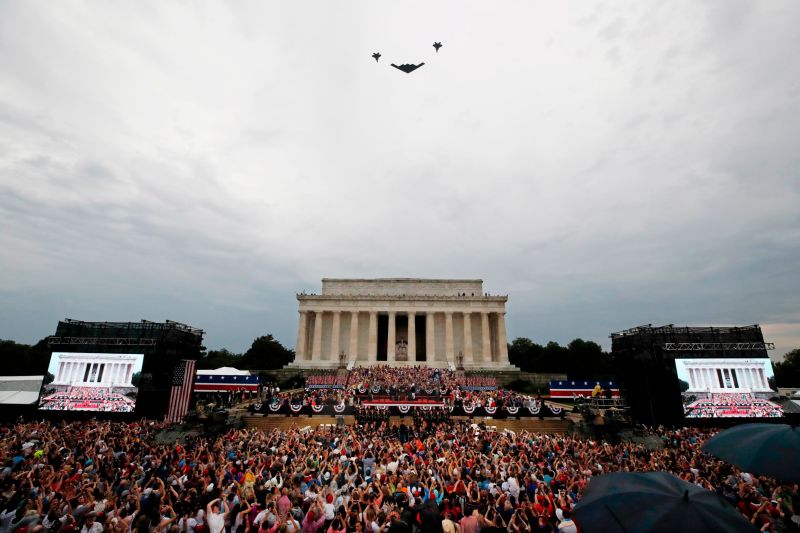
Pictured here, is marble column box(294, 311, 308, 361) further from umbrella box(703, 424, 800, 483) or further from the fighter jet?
umbrella box(703, 424, 800, 483)

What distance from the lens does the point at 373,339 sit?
61.6 metres

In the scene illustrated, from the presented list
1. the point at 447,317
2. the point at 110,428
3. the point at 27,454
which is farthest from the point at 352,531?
the point at 447,317

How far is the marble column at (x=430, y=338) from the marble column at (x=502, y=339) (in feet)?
34.8

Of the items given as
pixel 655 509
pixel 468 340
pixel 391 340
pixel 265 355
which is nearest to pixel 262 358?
pixel 265 355

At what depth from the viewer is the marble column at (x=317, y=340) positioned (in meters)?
60.5

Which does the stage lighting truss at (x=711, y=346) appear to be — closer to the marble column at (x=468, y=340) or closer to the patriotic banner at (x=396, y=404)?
the patriotic banner at (x=396, y=404)

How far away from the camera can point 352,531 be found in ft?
26.5

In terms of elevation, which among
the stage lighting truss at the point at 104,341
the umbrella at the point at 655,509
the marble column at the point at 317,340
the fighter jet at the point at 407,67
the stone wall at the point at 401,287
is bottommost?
the umbrella at the point at 655,509

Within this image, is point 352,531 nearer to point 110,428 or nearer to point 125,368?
point 110,428

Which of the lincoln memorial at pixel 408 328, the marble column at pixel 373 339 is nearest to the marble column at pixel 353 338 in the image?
the lincoln memorial at pixel 408 328

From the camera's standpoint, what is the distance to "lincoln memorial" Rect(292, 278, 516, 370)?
199 feet

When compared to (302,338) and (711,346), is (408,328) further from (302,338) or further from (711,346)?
(711,346)

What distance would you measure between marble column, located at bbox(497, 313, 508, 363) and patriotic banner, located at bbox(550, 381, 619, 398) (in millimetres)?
20407

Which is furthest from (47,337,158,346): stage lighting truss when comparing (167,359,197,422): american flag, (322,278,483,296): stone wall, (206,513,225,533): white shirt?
(322,278,483,296): stone wall
